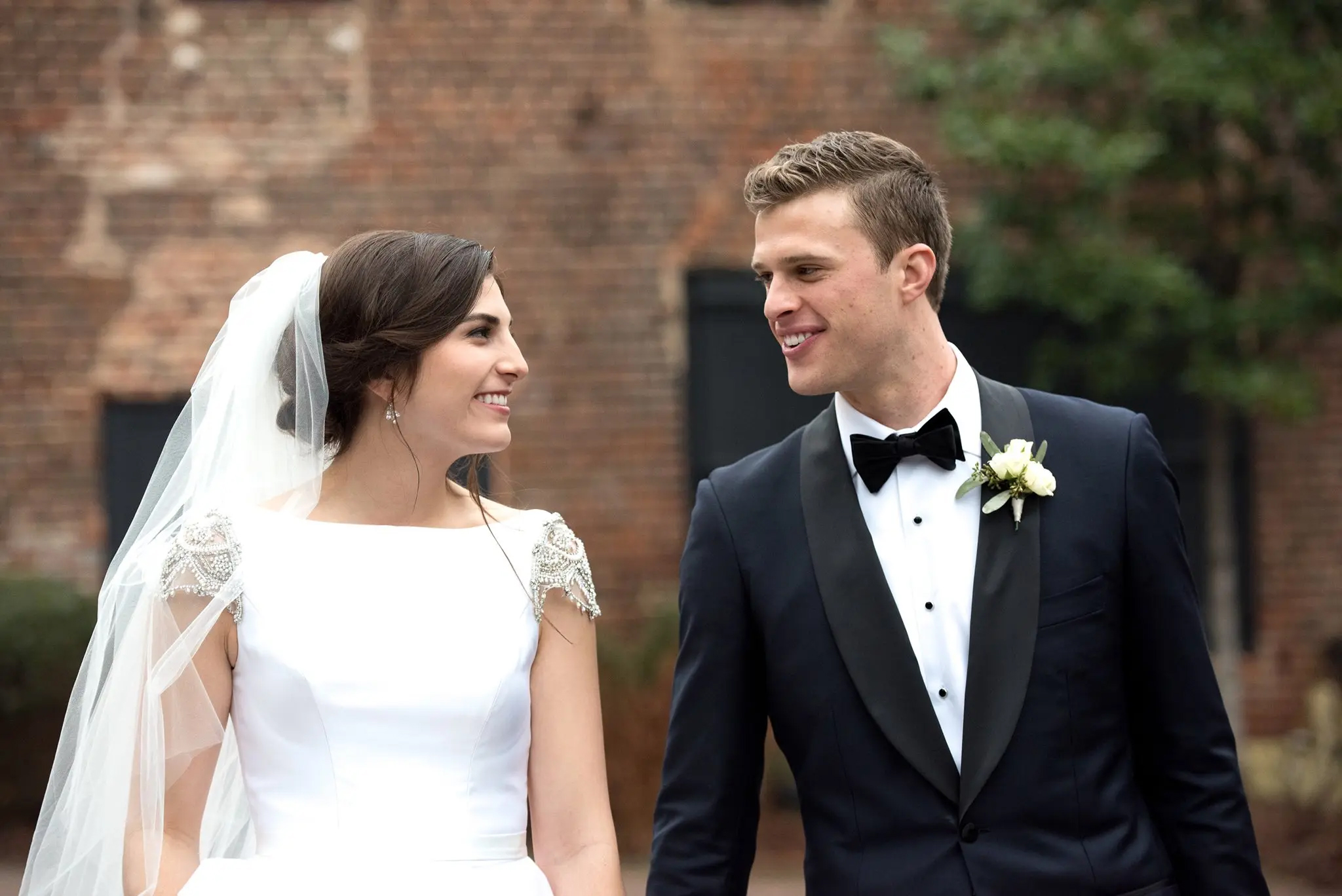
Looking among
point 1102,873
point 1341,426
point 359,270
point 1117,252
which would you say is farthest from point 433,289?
point 1341,426

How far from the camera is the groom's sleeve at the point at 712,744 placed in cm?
329

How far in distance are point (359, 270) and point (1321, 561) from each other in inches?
306

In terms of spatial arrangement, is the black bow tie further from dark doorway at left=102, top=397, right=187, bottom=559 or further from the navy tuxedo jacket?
dark doorway at left=102, top=397, right=187, bottom=559

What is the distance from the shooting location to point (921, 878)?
3.05 m

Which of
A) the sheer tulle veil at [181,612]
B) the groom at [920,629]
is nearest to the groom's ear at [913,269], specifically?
the groom at [920,629]

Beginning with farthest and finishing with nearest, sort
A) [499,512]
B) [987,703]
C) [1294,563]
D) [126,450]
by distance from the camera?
[1294,563], [126,450], [499,512], [987,703]

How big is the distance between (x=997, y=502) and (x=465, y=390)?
42.5 inches

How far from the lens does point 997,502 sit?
10.4 feet

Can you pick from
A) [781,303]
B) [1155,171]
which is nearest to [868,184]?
[781,303]

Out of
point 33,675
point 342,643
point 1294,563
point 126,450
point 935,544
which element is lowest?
point 33,675

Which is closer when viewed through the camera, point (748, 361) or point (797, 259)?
point (797, 259)

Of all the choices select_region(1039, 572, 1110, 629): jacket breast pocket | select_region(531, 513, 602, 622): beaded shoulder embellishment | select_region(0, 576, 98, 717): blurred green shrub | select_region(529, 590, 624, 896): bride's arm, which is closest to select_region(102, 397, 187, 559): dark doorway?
select_region(0, 576, 98, 717): blurred green shrub

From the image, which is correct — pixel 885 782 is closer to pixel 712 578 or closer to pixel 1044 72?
pixel 712 578

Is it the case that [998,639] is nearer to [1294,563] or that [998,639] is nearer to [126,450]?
[126,450]
